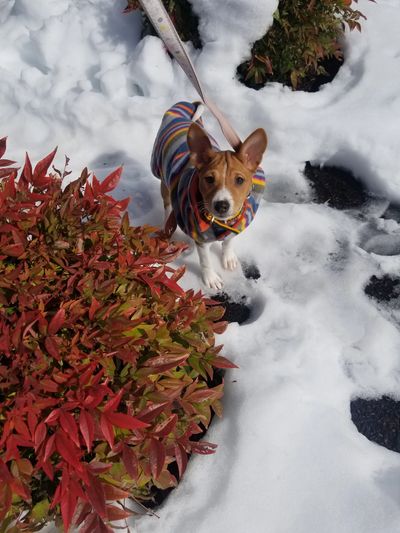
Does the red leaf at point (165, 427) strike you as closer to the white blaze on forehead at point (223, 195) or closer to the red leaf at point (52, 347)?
the red leaf at point (52, 347)

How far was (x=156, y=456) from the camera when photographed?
1569mm

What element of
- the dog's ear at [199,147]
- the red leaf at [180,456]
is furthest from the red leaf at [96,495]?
the dog's ear at [199,147]

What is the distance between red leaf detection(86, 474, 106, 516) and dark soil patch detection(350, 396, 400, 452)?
129cm

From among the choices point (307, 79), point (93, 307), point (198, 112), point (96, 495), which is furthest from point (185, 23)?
point (96, 495)

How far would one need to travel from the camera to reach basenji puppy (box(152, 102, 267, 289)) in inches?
89.5

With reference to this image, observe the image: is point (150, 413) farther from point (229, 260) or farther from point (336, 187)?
point (336, 187)

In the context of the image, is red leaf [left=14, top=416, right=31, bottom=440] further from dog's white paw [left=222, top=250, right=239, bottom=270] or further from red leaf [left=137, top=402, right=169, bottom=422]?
dog's white paw [left=222, top=250, right=239, bottom=270]

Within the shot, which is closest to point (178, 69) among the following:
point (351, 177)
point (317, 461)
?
point (351, 177)

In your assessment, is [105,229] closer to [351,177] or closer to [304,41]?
[351,177]

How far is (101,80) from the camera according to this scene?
395 cm

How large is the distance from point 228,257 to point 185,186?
59 centimetres

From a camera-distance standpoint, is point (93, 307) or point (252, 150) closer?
point (93, 307)

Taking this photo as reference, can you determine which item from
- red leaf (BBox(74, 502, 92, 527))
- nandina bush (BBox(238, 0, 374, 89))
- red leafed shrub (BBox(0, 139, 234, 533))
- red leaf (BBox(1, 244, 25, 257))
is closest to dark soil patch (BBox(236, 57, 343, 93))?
nandina bush (BBox(238, 0, 374, 89))

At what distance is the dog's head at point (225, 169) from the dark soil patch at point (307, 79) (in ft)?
6.10
